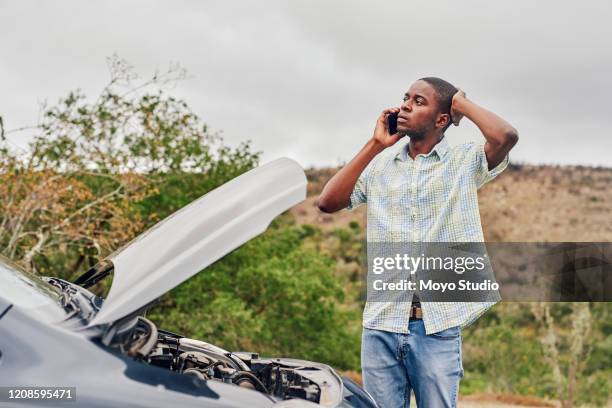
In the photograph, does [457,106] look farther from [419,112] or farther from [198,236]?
[198,236]

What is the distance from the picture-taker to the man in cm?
315

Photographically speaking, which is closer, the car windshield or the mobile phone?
the car windshield

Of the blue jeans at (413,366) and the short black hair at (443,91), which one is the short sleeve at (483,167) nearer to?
the short black hair at (443,91)

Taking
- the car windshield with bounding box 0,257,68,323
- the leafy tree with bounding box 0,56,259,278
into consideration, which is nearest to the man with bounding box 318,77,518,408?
the car windshield with bounding box 0,257,68,323

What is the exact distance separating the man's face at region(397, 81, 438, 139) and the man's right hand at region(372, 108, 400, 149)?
58 millimetres

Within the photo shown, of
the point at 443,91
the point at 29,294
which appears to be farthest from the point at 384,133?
the point at 29,294

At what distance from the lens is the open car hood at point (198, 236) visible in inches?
87.7

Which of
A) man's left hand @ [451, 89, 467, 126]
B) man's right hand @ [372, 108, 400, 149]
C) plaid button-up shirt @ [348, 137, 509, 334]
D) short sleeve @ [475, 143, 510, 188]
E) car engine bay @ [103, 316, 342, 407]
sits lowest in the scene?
car engine bay @ [103, 316, 342, 407]

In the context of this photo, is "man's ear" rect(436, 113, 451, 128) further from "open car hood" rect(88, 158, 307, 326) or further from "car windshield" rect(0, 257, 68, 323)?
"car windshield" rect(0, 257, 68, 323)

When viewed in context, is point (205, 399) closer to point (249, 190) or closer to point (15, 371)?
point (15, 371)

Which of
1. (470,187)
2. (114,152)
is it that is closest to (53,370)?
(470,187)

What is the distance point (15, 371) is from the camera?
2098 millimetres

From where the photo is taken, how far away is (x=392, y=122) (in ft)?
11.3

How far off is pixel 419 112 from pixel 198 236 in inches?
52.3
